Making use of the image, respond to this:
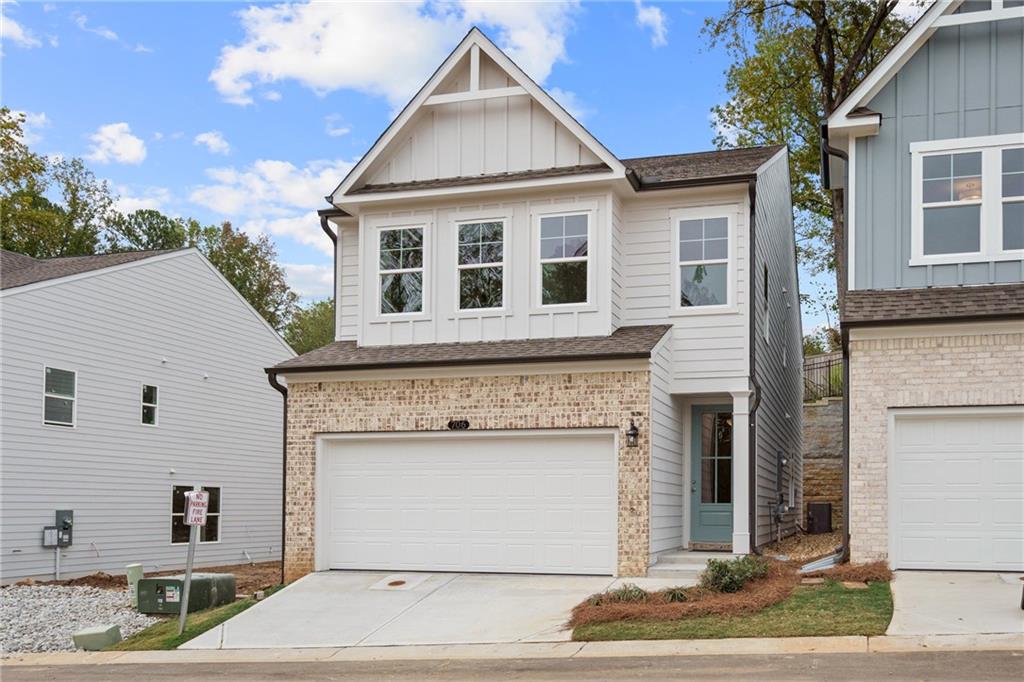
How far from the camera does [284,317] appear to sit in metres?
54.2

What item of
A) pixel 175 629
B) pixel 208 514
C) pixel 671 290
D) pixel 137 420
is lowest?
A: pixel 175 629

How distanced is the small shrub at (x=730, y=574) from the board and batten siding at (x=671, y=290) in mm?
3651

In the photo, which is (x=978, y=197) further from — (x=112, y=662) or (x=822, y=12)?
(x=822, y=12)

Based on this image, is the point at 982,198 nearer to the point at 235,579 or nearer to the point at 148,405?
the point at 235,579

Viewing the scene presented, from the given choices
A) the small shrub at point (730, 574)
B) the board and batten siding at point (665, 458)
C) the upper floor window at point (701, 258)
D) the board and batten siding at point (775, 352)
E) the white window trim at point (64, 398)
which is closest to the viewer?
the small shrub at point (730, 574)

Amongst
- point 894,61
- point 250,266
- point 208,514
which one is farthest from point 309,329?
point 894,61

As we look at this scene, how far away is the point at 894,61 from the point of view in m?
16.6

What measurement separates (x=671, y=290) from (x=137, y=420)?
42.1ft

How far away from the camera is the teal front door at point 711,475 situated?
62.4 ft

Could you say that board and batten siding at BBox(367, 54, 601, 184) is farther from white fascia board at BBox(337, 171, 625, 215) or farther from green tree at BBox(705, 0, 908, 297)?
green tree at BBox(705, 0, 908, 297)

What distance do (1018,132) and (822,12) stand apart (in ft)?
47.7

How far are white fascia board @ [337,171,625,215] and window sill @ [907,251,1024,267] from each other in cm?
457

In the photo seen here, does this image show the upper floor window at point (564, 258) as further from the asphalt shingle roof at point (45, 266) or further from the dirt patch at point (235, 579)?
the asphalt shingle roof at point (45, 266)

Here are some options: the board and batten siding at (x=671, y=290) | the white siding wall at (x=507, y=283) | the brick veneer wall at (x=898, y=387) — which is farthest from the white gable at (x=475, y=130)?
the brick veneer wall at (x=898, y=387)
